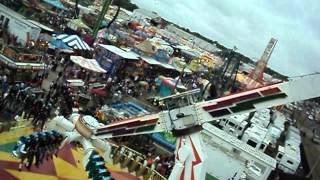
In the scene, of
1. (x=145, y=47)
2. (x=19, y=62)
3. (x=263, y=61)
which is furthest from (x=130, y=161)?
(x=263, y=61)

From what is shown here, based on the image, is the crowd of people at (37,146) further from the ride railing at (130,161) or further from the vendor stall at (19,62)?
the vendor stall at (19,62)

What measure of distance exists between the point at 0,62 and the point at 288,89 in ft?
67.4

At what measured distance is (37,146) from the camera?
1731 cm

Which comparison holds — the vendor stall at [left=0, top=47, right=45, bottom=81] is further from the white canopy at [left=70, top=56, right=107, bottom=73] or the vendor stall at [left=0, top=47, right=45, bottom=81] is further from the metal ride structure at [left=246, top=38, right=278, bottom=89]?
the metal ride structure at [left=246, top=38, right=278, bottom=89]

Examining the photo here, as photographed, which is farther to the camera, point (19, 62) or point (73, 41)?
point (73, 41)

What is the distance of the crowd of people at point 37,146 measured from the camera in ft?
53.8

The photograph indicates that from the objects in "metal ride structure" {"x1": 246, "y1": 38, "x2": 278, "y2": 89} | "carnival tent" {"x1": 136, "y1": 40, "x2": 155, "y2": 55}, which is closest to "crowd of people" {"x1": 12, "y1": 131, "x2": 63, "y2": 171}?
"carnival tent" {"x1": 136, "y1": 40, "x2": 155, "y2": 55}

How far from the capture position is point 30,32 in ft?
110

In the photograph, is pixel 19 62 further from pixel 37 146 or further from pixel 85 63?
pixel 37 146

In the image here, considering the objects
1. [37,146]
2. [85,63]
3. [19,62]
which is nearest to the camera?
[37,146]

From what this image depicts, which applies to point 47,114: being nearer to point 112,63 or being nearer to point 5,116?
point 5,116

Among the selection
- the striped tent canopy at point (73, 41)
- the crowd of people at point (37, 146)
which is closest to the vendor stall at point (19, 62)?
the striped tent canopy at point (73, 41)

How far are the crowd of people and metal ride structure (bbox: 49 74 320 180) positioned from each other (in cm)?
325

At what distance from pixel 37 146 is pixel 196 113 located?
26.3ft
